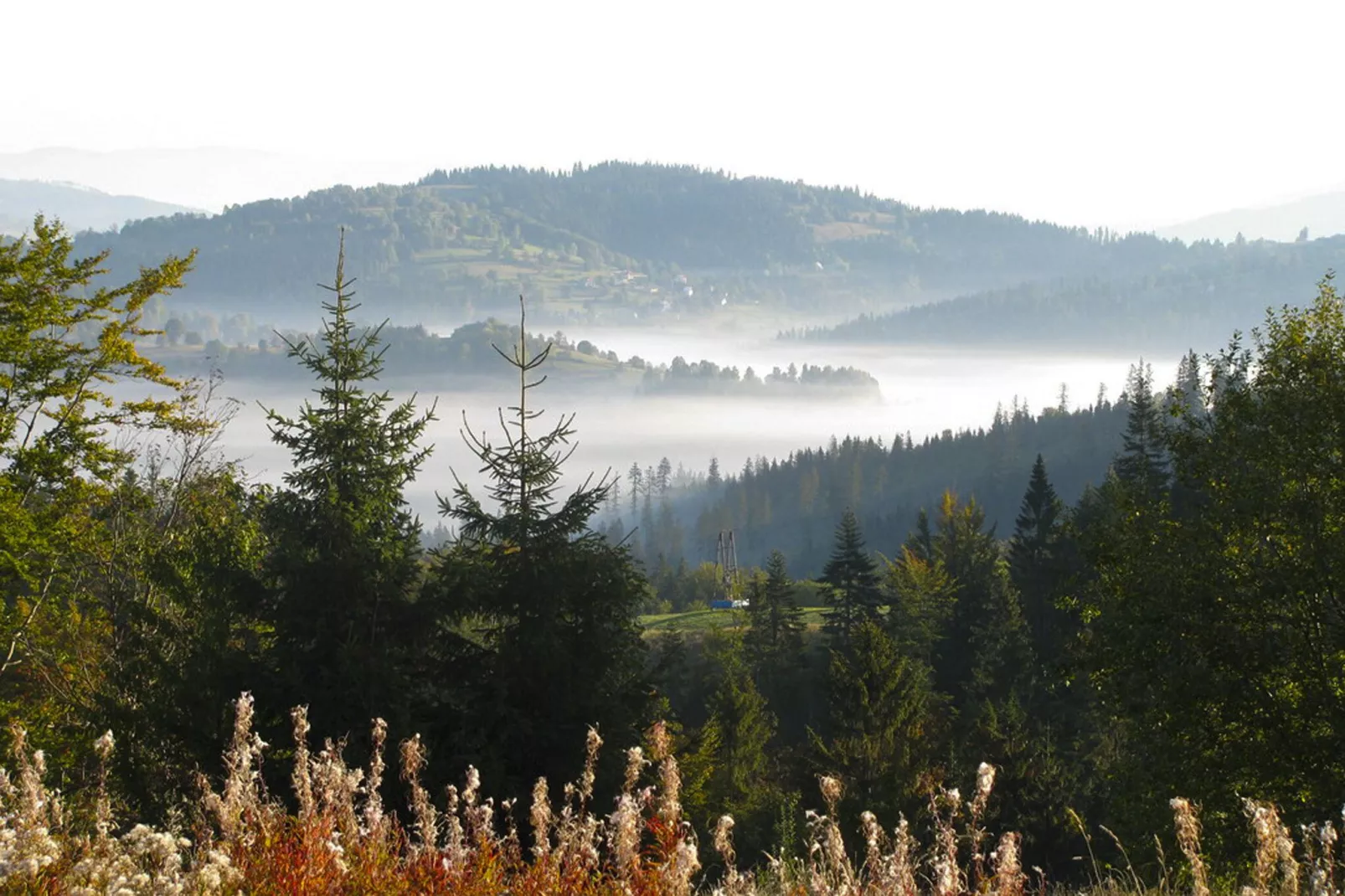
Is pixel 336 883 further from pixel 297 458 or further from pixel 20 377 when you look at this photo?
pixel 20 377

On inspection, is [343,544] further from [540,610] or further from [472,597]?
[540,610]

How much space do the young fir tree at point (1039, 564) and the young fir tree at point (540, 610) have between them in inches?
1834

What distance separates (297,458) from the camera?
54.0ft

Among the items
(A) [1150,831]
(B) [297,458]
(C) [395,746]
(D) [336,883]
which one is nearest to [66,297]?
(B) [297,458]

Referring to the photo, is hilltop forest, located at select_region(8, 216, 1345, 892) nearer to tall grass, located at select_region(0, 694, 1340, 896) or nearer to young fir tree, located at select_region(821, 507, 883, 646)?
tall grass, located at select_region(0, 694, 1340, 896)

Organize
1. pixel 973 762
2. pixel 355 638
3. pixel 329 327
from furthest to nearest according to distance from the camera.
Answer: pixel 973 762
pixel 329 327
pixel 355 638

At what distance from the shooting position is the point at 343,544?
52.6 ft

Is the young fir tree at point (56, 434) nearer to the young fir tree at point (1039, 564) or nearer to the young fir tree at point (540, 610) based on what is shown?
the young fir tree at point (540, 610)

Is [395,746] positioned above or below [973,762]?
above

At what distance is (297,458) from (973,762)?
3059 cm

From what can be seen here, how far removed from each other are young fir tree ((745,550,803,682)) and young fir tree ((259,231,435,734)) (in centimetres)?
5807

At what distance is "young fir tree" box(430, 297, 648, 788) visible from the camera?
16.1 metres

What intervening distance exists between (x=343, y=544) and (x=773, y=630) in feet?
202

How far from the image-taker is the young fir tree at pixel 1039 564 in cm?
6031
